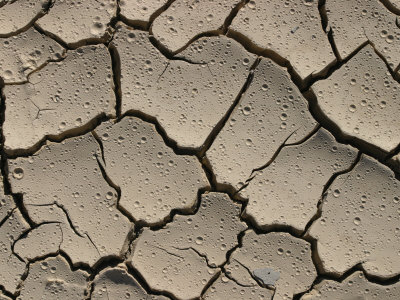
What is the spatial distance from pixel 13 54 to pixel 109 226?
100cm

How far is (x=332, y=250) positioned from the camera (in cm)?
220

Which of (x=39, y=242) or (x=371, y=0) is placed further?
(x=371, y=0)

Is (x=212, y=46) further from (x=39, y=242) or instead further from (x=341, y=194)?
(x=39, y=242)

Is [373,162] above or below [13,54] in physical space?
below

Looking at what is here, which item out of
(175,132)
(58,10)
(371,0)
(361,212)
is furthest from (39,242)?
(371,0)

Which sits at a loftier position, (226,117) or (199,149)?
(226,117)

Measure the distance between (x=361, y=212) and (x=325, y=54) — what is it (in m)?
0.80

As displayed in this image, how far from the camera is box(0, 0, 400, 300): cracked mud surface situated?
86.2 inches

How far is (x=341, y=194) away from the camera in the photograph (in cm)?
222

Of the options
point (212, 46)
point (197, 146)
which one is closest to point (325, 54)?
point (212, 46)

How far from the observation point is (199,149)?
2.25m

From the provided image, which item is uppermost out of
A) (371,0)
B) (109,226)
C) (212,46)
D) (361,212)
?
(371,0)

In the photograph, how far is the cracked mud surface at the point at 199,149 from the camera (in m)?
2.19

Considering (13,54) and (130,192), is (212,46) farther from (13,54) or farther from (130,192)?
(13,54)
